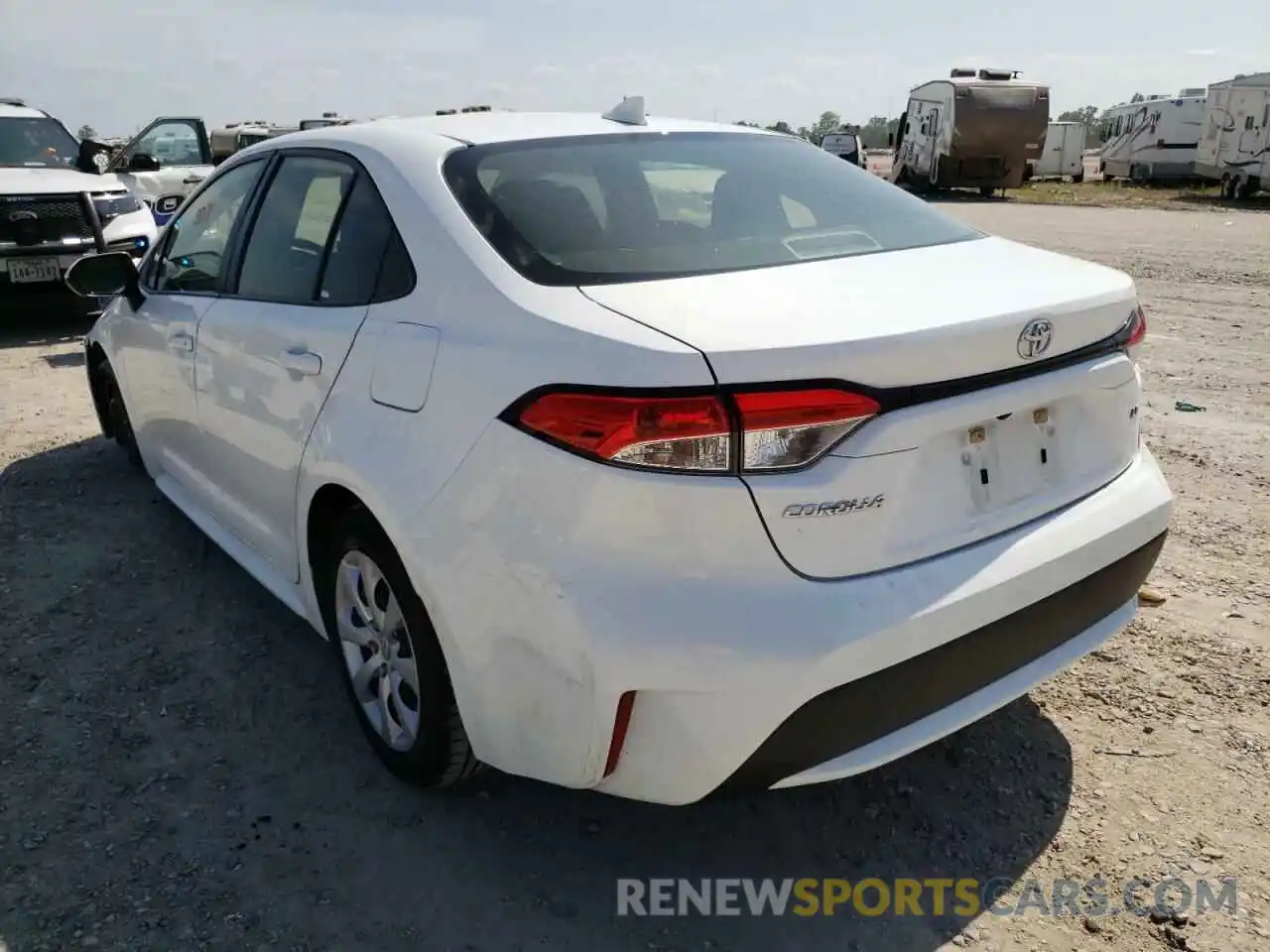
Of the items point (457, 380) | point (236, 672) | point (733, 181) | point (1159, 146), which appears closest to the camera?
point (457, 380)

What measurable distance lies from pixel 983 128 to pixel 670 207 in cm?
2578

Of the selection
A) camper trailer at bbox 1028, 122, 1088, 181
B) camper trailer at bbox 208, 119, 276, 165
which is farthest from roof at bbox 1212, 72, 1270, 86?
camper trailer at bbox 208, 119, 276, 165

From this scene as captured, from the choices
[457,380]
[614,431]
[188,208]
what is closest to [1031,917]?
[614,431]

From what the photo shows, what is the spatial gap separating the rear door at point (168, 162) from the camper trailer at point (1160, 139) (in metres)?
27.0

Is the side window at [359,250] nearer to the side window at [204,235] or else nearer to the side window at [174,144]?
the side window at [204,235]

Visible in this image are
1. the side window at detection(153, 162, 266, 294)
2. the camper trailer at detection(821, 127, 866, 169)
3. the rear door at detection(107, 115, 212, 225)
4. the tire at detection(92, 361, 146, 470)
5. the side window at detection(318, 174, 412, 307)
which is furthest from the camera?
the camper trailer at detection(821, 127, 866, 169)

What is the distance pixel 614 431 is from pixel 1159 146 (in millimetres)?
33706

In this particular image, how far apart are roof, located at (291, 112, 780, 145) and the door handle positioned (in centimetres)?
65

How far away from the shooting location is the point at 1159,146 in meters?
30.3

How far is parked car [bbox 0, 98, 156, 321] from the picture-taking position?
8641 mm

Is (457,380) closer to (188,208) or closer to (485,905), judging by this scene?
(485,905)

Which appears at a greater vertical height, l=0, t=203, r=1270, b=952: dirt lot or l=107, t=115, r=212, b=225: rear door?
l=107, t=115, r=212, b=225: rear door

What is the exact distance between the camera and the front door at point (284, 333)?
109 inches

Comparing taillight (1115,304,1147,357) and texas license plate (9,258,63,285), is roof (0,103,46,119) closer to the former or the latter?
texas license plate (9,258,63,285)
